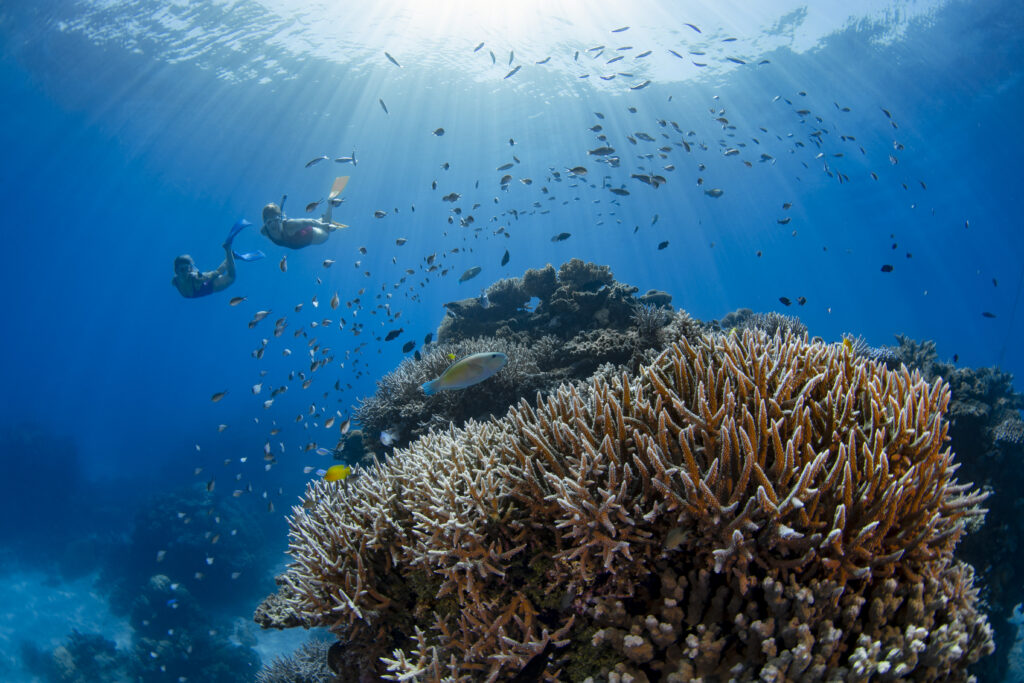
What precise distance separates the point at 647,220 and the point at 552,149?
1430 inches

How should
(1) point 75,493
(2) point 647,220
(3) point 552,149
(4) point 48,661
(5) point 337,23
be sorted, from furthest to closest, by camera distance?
1. (2) point 647,220
2. (3) point 552,149
3. (1) point 75,493
4. (5) point 337,23
5. (4) point 48,661

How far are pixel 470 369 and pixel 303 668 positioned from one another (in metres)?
7.51

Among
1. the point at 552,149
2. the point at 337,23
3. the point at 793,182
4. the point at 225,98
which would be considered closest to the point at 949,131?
the point at 793,182

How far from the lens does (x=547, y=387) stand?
709 centimetres

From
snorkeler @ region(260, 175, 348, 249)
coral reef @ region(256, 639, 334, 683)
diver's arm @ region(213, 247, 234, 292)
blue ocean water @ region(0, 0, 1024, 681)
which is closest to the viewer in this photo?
coral reef @ region(256, 639, 334, 683)

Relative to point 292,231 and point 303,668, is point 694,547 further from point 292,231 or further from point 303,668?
point 292,231

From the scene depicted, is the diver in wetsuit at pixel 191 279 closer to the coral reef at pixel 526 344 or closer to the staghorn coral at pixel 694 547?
the coral reef at pixel 526 344

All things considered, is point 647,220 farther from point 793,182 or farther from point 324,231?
point 324,231

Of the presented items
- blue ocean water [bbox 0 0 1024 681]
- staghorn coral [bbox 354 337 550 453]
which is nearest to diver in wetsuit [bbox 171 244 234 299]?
blue ocean water [bbox 0 0 1024 681]

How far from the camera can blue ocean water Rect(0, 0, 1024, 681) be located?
74.6 ft

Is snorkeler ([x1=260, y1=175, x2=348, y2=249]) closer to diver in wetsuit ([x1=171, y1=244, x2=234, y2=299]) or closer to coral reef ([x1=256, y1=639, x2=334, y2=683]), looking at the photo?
diver in wetsuit ([x1=171, y1=244, x2=234, y2=299])

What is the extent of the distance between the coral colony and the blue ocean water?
26.6ft

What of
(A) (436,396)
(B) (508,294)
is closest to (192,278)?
(B) (508,294)

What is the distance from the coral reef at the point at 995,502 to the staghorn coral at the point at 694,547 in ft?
22.4
